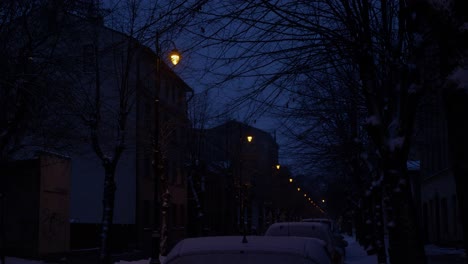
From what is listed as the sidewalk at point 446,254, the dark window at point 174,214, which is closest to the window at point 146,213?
the dark window at point 174,214

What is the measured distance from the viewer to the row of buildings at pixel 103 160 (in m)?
16.3

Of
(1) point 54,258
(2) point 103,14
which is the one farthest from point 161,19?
(1) point 54,258

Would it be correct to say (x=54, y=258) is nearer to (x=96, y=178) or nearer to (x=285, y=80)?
(x=96, y=178)

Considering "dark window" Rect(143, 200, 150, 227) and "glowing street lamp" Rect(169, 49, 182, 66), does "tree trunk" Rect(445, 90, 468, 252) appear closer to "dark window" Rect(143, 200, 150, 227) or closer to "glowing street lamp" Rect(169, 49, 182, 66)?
"glowing street lamp" Rect(169, 49, 182, 66)

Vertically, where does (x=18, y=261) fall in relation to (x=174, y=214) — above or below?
below

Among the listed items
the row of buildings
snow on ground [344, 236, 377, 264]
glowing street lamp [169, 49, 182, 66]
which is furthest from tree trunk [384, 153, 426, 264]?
snow on ground [344, 236, 377, 264]

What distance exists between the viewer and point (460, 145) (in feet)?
19.5

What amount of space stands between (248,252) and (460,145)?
9.08 ft

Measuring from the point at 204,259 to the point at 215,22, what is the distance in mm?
5390

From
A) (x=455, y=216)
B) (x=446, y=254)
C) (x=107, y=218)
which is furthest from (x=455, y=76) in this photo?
(x=455, y=216)

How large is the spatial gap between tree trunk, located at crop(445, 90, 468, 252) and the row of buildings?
247cm

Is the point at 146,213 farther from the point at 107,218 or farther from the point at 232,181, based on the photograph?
the point at 107,218

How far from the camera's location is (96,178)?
4053 cm

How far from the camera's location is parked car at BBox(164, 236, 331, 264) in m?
4.24
